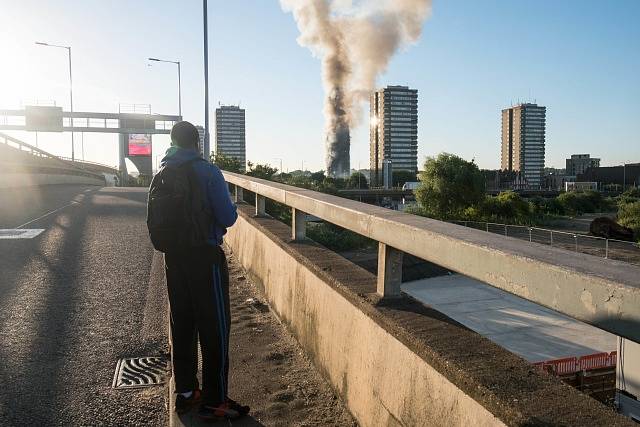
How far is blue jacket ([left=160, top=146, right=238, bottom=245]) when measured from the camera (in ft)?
10.3

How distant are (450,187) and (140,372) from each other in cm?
5598

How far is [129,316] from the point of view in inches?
225

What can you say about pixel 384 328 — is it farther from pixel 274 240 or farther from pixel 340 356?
pixel 274 240

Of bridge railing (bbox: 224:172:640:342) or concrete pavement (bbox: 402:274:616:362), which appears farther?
concrete pavement (bbox: 402:274:616:362)

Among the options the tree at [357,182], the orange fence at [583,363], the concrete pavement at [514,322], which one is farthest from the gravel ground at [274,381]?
the tree at [357,182]

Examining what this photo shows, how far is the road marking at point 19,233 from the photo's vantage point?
10.8 meters

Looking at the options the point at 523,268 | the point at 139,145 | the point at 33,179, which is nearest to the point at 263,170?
the point at 33,179

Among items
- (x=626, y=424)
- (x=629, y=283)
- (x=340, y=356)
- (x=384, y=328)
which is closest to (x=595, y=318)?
(x=629, y=283)

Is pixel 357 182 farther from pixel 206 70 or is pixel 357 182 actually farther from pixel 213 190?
pixel 213 190

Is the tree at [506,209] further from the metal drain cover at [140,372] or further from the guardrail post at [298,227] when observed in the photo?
the metal drain cover at [140,372]

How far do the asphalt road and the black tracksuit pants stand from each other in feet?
1.81

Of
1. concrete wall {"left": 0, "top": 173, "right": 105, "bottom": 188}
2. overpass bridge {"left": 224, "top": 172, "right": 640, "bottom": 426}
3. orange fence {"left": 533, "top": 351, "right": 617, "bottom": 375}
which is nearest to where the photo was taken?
overpass bridge {"left": 224, "top": 172, "right": 640, "bottom": 426}

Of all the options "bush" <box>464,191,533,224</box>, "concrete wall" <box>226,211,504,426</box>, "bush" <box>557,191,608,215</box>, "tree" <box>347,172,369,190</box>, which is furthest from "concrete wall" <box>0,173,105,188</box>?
"tree" <box>347,172,369,190</box>

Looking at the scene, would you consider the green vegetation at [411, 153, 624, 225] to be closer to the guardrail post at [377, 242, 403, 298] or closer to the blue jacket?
the guardrail post at [377, 242, 403, 298]
